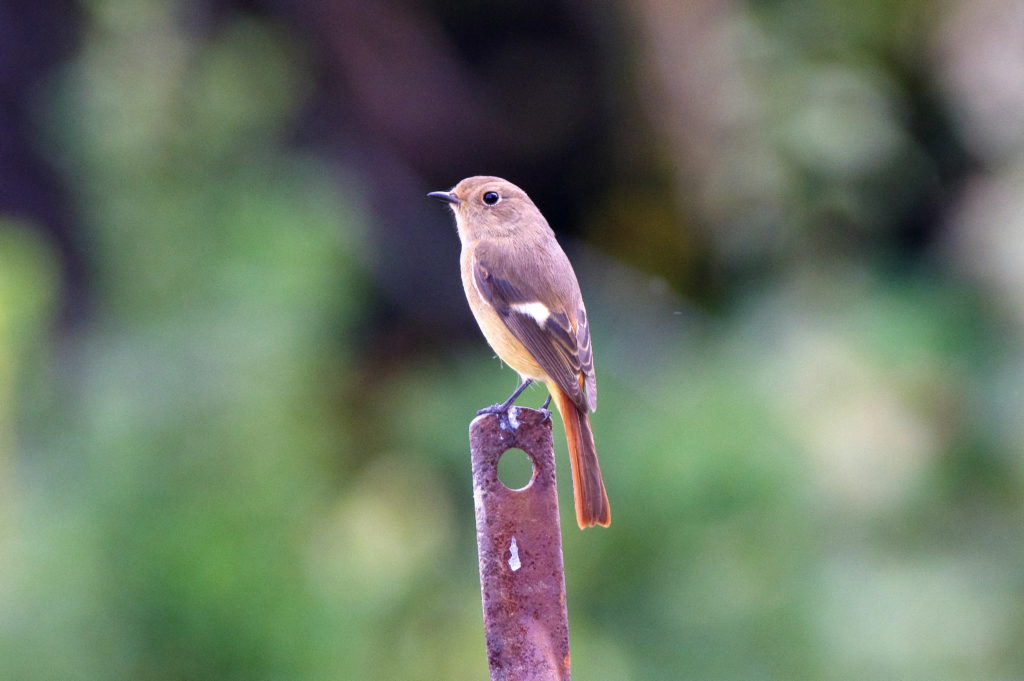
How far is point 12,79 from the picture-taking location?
21.6 ft

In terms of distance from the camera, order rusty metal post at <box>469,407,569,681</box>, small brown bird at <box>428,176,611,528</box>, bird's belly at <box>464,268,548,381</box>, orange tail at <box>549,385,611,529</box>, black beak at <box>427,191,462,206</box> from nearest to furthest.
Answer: rusty metal post at <box>469,407,569,681</box> < orange tail at <box>549,385,611,529</box> < small brown bird at <box>428,176,611,528</box> < bird's belly at <box>464,268,548,381</box> < black beak at <box>427,191,462,206</box>

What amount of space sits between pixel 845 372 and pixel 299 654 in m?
2.77

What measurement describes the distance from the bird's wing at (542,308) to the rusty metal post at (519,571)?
1.53 meters

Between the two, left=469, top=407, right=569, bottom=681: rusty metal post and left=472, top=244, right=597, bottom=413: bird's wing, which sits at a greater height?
left=472, top=244, right=597, bottom=413: bird's wing

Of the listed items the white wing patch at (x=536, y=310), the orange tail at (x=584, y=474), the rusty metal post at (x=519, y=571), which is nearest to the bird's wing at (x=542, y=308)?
the white wing patch at (x=536, y=310)

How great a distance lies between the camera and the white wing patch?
3.87m

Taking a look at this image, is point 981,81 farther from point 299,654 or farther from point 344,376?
point 299,654

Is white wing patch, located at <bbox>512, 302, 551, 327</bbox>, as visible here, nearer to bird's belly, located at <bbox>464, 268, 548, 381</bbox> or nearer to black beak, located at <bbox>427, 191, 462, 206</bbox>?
bird's belly, located at <bbox>464, 268, 548, 381</bbox>

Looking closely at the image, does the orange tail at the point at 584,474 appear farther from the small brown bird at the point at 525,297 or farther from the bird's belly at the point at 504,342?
the bird's belly at the point at 504,342

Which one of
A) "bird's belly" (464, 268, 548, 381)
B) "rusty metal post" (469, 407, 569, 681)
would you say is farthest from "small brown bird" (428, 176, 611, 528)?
"rusty metal post" (469, 407, 569, 681)

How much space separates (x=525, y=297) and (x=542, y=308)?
0.07m

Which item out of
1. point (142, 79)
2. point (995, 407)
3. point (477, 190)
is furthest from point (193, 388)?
point (995, 407)

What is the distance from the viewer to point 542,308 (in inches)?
154

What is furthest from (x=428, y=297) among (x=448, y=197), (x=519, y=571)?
(x=519, y=571)
